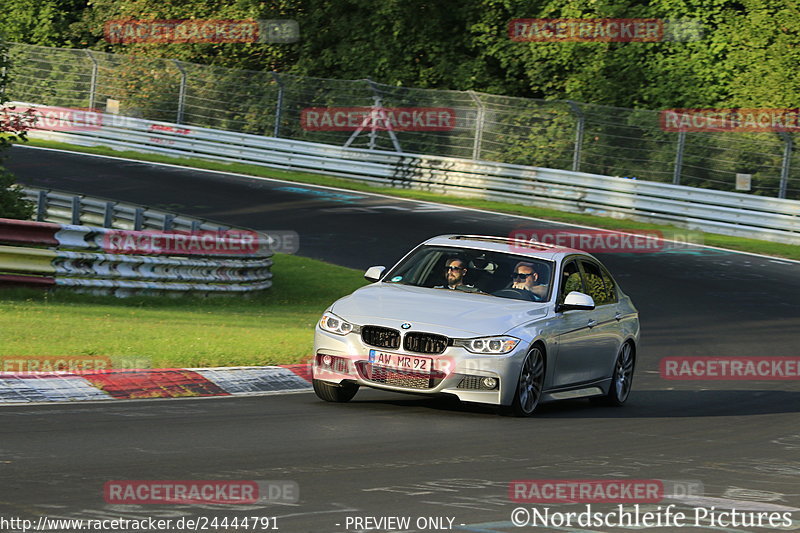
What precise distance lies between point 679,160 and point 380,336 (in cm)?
2140

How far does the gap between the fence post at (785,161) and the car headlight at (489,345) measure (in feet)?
66.2

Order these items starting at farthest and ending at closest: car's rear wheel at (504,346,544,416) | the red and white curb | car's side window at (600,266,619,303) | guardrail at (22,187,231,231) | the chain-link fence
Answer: the chain-link fence < guardrail at (22,187,231,231) < car's side window at (600,266,619,303) < car's rear wheel at (504,346,544,416) < the red and white curb

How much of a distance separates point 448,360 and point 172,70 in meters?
29.9

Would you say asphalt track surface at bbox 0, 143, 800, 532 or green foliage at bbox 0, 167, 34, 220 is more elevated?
green foliage at bbox 0, 167, 34, 220

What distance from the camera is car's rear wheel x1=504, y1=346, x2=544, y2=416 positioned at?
34.6 ft

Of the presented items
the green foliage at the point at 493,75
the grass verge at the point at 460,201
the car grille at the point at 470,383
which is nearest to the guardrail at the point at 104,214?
the car grille at the point at 470,383

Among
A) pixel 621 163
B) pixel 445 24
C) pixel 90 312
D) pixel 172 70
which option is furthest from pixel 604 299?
pixel 445 24

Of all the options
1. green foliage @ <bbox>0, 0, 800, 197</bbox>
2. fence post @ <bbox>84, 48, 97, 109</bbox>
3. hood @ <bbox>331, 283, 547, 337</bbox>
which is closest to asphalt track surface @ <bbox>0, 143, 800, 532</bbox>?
hood @ <bbox>331, 283, 547, 337</bbox>

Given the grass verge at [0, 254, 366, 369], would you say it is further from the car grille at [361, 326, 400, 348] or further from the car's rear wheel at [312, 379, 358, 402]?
the car grille at [361, 326, 400, 348]

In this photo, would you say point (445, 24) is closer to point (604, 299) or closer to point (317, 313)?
point (317, 313)

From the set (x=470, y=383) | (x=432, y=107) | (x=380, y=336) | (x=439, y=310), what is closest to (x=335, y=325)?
(x=380, y=336)

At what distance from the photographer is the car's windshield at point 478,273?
11.4m

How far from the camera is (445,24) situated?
4203 cm

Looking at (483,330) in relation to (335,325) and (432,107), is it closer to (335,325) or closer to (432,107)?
(335,325)
